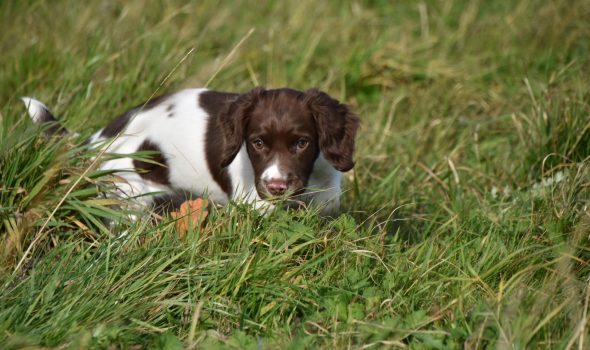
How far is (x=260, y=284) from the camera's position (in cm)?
320

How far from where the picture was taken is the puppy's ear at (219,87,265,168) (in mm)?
4043

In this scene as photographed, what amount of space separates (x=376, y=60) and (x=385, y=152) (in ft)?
4.15

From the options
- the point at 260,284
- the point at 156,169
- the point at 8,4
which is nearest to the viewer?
the point at 260,284

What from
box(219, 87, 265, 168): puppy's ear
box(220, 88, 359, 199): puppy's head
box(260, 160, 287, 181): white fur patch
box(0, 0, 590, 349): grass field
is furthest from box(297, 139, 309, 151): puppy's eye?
box(0, 0, 590, 349): grass field

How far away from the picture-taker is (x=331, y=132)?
4023 millimetres

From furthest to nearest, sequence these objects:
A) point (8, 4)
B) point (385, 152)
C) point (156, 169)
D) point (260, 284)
Result: point (8, 4)
point (385, 152)
point (156, 169)
point (260, 284)

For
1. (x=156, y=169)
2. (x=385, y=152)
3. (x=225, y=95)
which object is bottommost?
(x=385, y=152)

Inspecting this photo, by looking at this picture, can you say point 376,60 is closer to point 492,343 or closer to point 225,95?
point 225,95

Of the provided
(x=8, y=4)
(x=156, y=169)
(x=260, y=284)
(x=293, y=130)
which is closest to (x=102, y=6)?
(x=8, y=4)

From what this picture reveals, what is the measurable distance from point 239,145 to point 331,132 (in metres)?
0.47

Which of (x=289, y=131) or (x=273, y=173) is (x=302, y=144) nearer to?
(x=289, y=131)

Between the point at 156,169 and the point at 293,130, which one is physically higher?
the point at 293,130

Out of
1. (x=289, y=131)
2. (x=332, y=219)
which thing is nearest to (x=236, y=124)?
(x=289, y=131)

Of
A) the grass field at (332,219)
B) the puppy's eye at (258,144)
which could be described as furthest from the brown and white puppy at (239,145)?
the grass field at (332,219)
